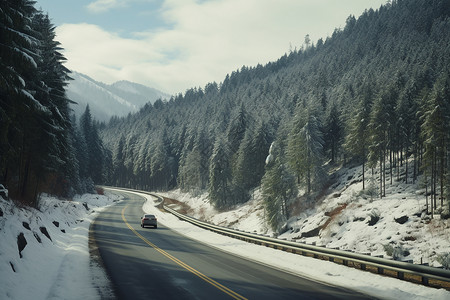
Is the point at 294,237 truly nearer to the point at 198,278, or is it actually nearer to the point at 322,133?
the point at 322,133

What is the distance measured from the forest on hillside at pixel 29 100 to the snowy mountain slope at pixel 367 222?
77.3 ft

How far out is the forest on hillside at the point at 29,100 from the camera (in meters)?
12.0

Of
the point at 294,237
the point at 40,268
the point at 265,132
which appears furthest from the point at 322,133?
the point at 40,268

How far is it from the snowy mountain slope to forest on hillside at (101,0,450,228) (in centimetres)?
231

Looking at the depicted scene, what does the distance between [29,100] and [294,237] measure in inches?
1423

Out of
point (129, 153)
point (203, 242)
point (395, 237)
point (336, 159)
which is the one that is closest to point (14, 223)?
point (203, 242)

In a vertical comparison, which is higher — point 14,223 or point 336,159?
point 336,159

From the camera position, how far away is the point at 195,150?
83.2m

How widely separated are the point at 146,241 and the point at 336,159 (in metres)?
57.9

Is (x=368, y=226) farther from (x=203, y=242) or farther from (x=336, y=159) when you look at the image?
(x=336, y=159)

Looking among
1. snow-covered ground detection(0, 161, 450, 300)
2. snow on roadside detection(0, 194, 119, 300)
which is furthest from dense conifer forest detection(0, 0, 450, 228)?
snow on roadside detection(0, 194, 119, 300)

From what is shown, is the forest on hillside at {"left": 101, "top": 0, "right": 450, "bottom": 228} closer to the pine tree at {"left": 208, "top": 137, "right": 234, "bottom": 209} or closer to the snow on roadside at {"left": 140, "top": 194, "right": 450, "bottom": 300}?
the pine tree at {"left": 208, "top": 137, "right": 234, "bottom": 209}

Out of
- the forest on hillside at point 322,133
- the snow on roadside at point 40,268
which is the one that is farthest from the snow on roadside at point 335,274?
the forest on hillside at point 322,133

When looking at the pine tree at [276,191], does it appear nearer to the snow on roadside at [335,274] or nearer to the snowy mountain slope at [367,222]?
the snowy mountain slope at [367,222]
